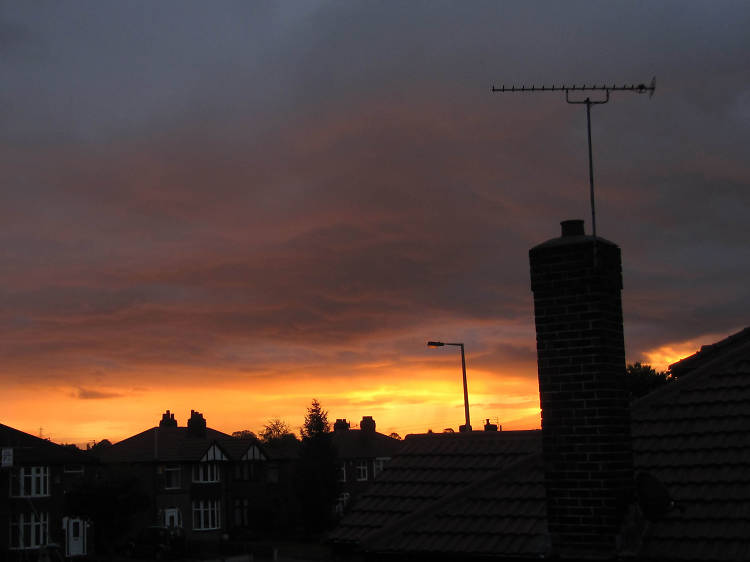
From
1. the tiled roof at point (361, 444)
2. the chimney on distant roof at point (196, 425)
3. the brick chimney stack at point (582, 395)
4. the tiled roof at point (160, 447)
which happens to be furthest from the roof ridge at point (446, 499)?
the tiled roof at point (361, 444)

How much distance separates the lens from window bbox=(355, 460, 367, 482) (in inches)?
3095

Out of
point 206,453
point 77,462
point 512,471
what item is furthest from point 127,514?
point 512,471

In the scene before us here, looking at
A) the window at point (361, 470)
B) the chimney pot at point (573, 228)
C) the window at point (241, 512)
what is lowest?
the window at point (241, 512)

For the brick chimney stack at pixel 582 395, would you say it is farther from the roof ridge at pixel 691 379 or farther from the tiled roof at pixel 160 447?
the tiled roof at pixel 160 447

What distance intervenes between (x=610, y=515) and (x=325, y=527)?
2134 inches

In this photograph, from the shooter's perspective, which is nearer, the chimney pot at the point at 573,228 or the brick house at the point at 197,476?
the chimney pot at the point at 573,228

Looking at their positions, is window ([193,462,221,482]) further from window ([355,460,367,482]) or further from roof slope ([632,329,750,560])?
roof slope ([632,329,750,560])

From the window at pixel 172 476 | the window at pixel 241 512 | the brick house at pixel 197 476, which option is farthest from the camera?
the window at pixel 241 512

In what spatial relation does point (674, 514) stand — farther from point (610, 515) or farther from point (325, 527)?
point (325, 527)

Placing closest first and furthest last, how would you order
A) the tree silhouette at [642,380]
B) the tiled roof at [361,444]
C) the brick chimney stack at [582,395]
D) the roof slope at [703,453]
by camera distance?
the roof slope at [703,453], the brick chimney stack at [582,395], the tree silhouette at [642,380], the tiled roof at [361,444]

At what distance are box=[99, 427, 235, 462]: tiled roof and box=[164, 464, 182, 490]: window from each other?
0.75 meters

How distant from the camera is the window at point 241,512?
221 feet

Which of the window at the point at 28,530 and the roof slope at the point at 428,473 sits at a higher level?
the roof slope at the point at 428,473

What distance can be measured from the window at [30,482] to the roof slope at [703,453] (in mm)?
45550
